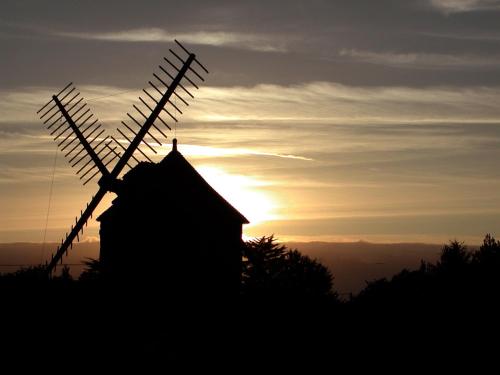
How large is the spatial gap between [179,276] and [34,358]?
6.18 metres

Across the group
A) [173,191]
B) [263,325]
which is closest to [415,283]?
[263,325]

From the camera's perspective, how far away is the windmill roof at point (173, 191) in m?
27.4

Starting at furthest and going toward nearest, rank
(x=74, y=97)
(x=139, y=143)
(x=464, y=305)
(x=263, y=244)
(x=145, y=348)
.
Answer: (x=263, y=244) < (x=74, y=97) < (x=139, y=143) < (x=145, y=348) < (x=464, y=305)

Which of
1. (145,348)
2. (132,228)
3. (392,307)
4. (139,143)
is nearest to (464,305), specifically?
(392,307)

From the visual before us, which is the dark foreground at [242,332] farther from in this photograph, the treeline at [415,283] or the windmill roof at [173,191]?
the windmill roof at [173,191]

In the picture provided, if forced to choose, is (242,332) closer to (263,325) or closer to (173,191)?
(263,325)

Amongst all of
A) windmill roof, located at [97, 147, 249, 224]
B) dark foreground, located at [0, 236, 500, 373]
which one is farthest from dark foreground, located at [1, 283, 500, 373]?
windmill roof, located at [97, 147, 249, 224]

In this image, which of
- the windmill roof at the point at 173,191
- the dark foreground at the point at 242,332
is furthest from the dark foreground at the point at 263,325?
the windmill roof at the point at 173,191

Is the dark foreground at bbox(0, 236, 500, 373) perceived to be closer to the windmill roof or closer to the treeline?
the treeline

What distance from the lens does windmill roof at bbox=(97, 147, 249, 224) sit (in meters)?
27.4

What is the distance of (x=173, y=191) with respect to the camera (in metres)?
27.9

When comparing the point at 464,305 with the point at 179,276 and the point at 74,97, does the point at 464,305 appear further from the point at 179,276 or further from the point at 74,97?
the point at 74,97

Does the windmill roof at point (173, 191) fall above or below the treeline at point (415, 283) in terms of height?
above

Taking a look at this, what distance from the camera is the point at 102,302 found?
1056 inches
